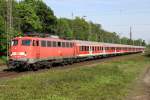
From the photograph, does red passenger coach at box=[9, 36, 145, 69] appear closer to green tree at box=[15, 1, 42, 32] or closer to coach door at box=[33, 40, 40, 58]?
coach door at box=[33, 40, 40, 58]

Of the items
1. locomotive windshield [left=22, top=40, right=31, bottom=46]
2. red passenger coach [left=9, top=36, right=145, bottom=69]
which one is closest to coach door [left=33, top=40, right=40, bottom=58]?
red passenger coach [left=9, top=36, right=145, bottom=69]

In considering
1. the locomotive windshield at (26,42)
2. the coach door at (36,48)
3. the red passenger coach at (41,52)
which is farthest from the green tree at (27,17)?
the locomotive windshield at (26,42)

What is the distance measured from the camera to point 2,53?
5369cm

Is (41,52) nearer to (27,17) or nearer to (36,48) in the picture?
(36,48)

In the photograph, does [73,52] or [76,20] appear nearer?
[73,52]

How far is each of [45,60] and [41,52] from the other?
1530 mm

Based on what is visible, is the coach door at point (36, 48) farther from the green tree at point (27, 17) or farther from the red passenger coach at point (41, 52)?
the green tree at point (27, 17)

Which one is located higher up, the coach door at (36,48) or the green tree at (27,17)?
the green tree at (27,17)

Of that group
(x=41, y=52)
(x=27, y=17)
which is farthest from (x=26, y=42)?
(x=27, y=17)

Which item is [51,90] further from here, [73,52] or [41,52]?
[73,52]

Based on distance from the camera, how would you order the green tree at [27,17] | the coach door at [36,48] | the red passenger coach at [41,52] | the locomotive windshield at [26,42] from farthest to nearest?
1. the green tree at [27,17]
2. the coach door at [36,48]
3. the locomotive windshield at [26,42]
4. the red passenger coach at [41,52]

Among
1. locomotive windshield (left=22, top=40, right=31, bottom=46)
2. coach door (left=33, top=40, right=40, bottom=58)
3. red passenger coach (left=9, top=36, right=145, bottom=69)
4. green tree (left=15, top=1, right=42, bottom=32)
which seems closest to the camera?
red passenger coach (left=9, top=36, right=145, bottom=69)

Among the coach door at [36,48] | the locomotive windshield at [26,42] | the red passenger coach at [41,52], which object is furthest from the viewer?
the coach door at [36,48]

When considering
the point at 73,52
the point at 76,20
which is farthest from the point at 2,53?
the point at 76,20
